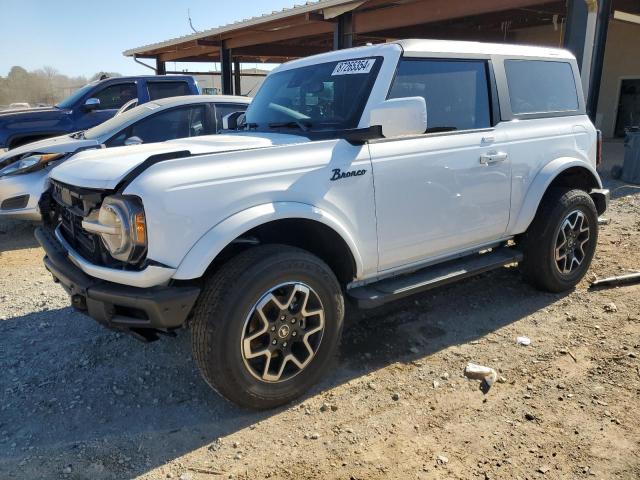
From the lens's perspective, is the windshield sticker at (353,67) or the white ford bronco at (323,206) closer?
the white ford bronco at (323,206)

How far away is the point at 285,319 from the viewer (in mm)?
2912

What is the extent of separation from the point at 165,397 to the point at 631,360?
3028 millimetres

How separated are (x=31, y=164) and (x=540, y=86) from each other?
18.4ft

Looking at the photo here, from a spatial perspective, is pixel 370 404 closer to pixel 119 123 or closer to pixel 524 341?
pixel 524 341

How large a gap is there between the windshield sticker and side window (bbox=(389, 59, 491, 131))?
0.20 meters

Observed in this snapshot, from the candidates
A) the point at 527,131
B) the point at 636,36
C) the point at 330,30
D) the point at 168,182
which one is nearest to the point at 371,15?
the point at 330,30

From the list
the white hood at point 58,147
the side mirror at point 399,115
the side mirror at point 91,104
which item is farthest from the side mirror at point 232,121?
the side mirror at point 91,104

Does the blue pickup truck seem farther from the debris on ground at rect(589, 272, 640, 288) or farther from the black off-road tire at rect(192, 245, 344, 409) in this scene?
the debris on ground at rect(589, 272, 640, 288)

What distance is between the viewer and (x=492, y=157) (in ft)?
12.4

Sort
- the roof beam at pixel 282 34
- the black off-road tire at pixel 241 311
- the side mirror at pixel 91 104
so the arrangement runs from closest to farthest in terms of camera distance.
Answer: the black off-road tire at pixel 241 311 < the side mirror at pixel 91 104 < the roof beam at pixel 282 34

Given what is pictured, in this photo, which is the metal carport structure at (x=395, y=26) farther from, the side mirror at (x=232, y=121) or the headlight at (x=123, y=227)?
the headlight at (x=123, y=227)

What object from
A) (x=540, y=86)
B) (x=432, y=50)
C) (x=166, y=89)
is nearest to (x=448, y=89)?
(x=432, y=50)

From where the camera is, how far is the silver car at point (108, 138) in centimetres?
608

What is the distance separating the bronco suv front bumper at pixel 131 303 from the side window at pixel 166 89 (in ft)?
22.0
